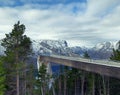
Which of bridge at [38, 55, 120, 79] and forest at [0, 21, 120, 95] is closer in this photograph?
bridge at [38, 55, 120, 79]

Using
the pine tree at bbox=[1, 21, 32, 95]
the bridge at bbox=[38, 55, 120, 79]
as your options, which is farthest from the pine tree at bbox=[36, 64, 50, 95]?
the pine tree at bbox=[1, 21, 32, 95]

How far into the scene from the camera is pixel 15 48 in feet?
199

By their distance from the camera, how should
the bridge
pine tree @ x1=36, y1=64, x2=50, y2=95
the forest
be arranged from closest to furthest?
the bridge
the forest
pine tree @ x1=36, y1=64, x2=50, y2=95

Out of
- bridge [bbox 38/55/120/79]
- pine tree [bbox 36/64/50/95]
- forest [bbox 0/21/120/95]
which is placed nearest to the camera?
bridge [bbox 38/55/120/79]

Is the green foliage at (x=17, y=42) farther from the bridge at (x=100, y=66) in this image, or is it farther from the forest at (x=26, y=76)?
the bridge at (x=100, y=66)

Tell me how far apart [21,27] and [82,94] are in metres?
34.7

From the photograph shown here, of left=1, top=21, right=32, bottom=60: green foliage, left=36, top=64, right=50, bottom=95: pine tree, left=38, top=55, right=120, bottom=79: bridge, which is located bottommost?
left=36, top=64, right=50, bottom=95: pine tree

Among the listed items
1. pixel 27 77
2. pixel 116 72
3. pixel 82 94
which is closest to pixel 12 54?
pixel 27 77

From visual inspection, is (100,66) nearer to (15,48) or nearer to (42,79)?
(15,48)

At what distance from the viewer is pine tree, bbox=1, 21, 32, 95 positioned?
2361 inches

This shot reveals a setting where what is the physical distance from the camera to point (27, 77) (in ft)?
231

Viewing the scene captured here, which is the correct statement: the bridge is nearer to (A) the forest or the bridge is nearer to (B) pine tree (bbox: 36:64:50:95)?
(B) pine tree (bbox: 36:64:50:95)

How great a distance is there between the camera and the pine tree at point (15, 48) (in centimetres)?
5997

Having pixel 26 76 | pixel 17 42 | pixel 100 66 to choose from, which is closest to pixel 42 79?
pixel 26 76
